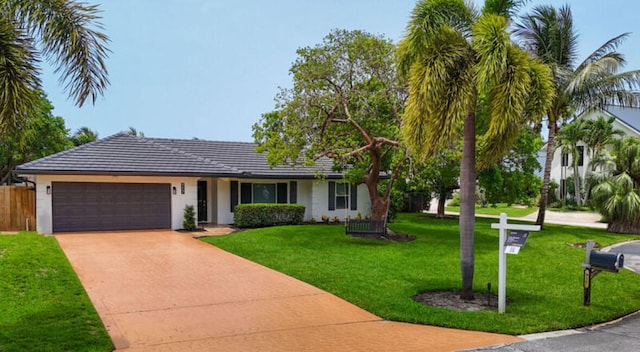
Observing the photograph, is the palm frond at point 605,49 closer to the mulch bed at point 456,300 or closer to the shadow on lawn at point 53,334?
the mulch bed at point 456,300

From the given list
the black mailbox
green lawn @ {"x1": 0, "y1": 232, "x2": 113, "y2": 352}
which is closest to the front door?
green lawn @ {"x1": 0, "y1": 232, "x2": 113, "y2": 352}

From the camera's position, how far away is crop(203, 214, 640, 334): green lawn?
25.8 ft

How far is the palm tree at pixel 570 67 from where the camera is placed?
21.1m

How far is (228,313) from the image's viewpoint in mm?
7992

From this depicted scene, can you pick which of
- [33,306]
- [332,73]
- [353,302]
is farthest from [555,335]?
[332,73]

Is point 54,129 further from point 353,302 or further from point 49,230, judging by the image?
point 353,302

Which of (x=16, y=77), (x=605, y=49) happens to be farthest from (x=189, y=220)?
(x=605, y=49)

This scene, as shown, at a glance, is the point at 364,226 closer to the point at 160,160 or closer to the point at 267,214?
the point at 267,214

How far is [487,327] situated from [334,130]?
11.5m

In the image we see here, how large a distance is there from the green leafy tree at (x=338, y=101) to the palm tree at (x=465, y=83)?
21.6 feet

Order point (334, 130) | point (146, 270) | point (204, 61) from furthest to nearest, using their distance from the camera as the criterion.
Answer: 1. point (204, 61)
2. point (334, 130)
3. point (146, 270)

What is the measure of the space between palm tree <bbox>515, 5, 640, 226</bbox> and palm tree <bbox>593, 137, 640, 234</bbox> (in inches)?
94.3

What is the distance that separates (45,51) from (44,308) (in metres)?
4.09

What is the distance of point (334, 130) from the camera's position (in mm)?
17797
